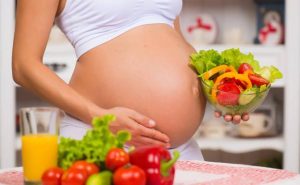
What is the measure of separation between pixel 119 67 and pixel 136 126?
17 centimetres

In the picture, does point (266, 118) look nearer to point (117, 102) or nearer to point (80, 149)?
point (117, 102)

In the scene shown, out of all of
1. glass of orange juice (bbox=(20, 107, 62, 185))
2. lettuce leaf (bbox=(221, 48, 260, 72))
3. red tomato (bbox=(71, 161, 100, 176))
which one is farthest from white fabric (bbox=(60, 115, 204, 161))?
red tomato (bbox=(71, 161, 100, 176))

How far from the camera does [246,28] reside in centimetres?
331

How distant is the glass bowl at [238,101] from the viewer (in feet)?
5.34

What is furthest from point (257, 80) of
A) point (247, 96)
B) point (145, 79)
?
point (145, 79)

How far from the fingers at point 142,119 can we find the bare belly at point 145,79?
68mm

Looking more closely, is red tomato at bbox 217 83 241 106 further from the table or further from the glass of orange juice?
the glass of orange juice

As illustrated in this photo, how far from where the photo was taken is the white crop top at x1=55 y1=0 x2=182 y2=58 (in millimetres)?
1616

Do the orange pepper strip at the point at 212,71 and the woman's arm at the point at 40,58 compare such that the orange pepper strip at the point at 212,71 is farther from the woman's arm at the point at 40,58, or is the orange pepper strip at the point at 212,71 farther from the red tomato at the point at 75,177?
the red tomato at the point at 75,177

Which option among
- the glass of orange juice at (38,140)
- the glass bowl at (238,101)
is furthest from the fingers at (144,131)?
Result: the glass of orange juice at (38,140)

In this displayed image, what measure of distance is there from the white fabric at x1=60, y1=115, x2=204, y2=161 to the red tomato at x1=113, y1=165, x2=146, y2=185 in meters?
0.59

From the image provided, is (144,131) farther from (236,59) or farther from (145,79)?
(236,59)

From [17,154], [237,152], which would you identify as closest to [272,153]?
[237,152]

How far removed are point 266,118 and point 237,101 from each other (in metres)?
1.51
